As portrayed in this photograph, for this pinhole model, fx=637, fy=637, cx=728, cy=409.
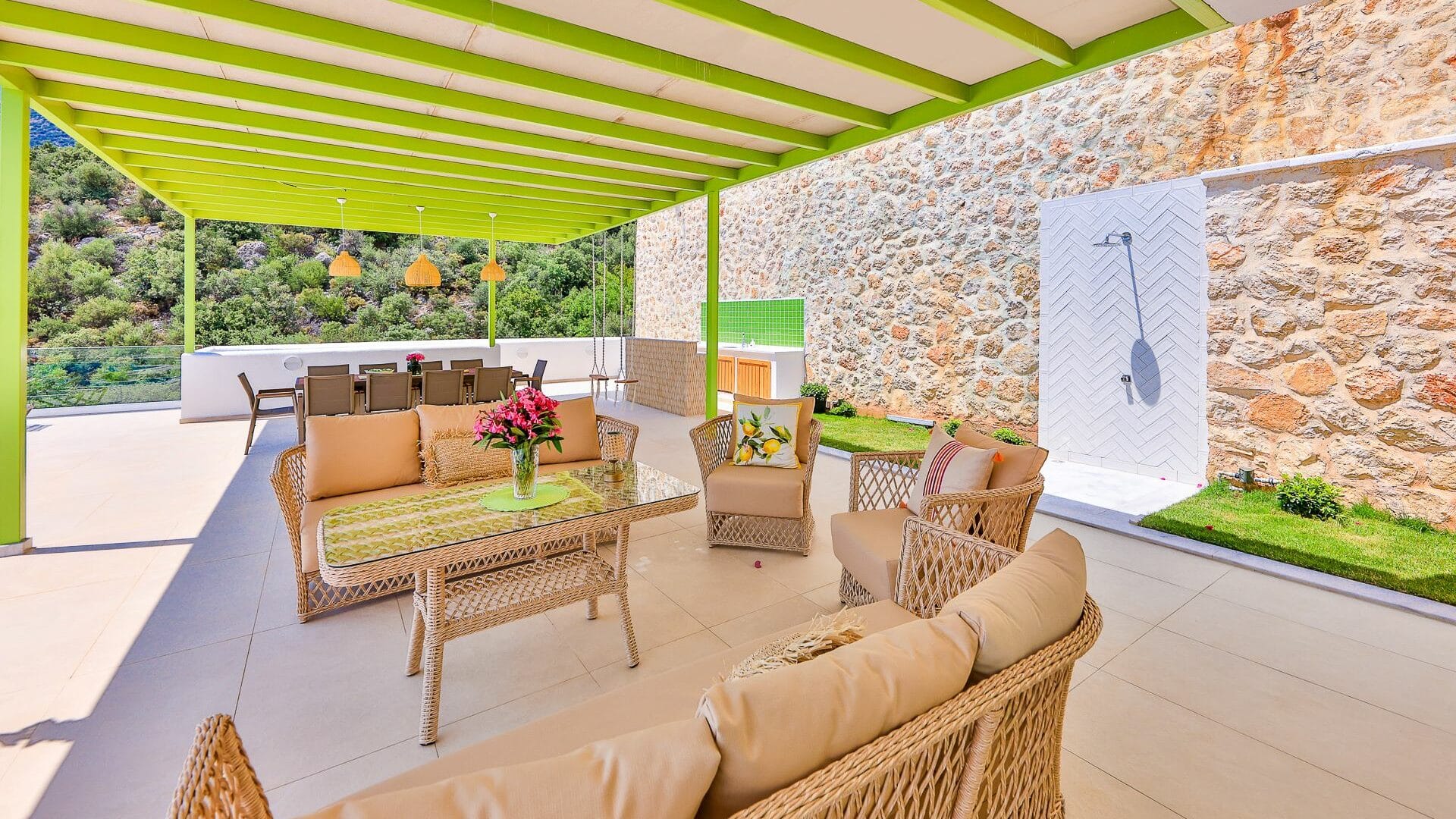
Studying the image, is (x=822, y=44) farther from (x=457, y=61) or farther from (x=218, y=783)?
(x=218, y=783)

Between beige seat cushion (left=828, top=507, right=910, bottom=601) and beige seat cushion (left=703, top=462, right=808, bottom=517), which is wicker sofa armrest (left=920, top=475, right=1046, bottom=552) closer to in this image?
beige seat cushion (left=828, top=507, right=910, bottom=601)

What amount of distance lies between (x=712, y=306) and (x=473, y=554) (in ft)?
16.4

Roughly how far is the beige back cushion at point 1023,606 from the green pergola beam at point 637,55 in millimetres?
3195

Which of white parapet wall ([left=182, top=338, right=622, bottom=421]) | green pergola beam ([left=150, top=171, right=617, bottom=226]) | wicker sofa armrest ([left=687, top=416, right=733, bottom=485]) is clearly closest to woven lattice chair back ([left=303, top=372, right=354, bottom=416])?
green pergola beam ([left=150, top=171, right=617, bottom=226])

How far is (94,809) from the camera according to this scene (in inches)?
68.3

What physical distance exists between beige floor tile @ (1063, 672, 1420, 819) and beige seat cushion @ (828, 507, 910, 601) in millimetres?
752

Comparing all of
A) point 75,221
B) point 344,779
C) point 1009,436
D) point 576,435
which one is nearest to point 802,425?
point 576,435

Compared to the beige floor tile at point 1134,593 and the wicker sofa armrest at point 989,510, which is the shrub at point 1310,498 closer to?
the beige floor tile at point 1134,593

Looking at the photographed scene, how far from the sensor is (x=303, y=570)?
281 cm

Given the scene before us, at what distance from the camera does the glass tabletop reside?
7.22 ft

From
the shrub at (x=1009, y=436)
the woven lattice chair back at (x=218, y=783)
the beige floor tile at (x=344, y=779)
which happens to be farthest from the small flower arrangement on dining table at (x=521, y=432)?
the shrub at (x=1009, y=436)

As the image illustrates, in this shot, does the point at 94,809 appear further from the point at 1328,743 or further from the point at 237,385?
the point at 237,385

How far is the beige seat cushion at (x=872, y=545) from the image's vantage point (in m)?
2.52

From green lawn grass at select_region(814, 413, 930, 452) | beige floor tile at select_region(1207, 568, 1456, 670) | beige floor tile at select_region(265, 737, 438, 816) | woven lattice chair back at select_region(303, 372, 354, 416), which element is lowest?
beige floor tile at select_region(265, 737, 438, 816)
